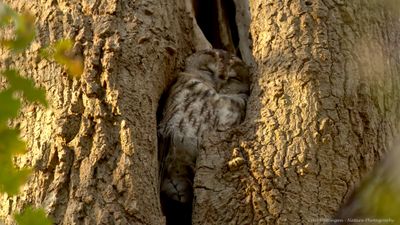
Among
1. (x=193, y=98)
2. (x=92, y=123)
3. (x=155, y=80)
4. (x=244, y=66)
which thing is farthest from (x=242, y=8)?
(x=92, y=123)

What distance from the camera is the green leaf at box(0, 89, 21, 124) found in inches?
81.2

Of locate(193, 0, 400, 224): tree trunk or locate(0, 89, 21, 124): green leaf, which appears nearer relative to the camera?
locate(0, 89, 21, 124): green leaf

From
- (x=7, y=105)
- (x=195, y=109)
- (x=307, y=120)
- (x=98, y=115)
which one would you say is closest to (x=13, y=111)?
(x=7, y=105)

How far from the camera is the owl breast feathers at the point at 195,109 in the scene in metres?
4.11

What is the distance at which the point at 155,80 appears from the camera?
4.03 m

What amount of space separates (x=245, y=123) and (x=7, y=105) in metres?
1.83

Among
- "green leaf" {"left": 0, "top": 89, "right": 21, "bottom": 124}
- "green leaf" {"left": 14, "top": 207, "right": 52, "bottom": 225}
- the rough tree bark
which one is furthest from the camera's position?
the rough tree bark

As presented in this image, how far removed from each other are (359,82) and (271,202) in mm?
622

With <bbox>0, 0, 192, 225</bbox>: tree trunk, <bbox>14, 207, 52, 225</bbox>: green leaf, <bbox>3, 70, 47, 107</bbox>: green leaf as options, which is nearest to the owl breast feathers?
<bbox>0, 0, 192, 225</bbox>: tree trunk

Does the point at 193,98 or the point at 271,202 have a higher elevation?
the point at 193,98

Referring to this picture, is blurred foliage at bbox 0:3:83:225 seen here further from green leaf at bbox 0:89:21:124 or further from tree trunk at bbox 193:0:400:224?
tree trunk at bbox 193:0:400:224

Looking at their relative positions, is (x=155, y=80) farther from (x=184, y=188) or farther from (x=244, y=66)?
(x=244, y=66)

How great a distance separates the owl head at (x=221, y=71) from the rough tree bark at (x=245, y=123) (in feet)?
2.12

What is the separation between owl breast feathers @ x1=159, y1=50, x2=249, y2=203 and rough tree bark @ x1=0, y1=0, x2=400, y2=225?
11.7 inches
